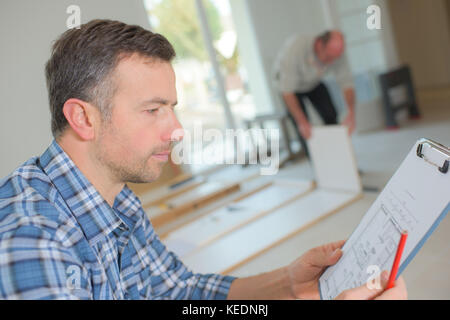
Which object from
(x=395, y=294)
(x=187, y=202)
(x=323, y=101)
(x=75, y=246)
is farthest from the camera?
(x=323, y=101)

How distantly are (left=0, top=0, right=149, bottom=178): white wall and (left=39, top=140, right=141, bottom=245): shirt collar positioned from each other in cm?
43

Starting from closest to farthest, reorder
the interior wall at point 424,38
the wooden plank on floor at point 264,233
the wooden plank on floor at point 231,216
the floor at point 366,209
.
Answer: the floor at point 366,209 < the wooden plank on floor at point 264,233 < the wooden plank on floor at point 231,216 < the interior wall at point 424,38

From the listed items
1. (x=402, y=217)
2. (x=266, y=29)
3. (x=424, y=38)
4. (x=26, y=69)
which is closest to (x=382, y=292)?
(x=402, y=217)

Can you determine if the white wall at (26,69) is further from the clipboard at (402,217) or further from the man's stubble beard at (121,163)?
the clipboard at (402,217)

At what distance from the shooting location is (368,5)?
455 centimetres

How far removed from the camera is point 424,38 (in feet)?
17.4

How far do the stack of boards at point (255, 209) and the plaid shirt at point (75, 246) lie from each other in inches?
33.9

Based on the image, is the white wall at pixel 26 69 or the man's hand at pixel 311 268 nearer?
the man's hand at pixel 311 268

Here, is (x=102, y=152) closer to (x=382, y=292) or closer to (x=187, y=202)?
(x=382, y=292)

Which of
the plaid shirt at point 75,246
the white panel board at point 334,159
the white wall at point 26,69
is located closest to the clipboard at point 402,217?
the plaid shirt at point 75,246

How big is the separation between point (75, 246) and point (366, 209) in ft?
5.74

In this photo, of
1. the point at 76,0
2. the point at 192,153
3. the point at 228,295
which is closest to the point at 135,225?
the point at 228,295

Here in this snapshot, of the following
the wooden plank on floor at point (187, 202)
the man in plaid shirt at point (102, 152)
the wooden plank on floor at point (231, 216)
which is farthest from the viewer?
the wooden plank on floor at point (187, 202)

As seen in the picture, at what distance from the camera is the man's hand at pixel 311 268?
0.92 meters
